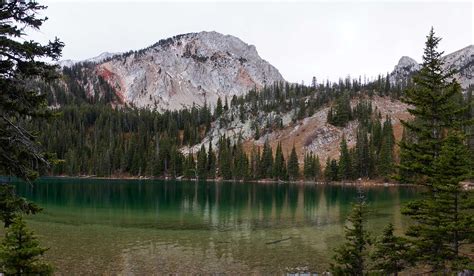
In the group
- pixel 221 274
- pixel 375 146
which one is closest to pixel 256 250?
pixel 221 274

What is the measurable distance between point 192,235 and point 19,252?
32.3m

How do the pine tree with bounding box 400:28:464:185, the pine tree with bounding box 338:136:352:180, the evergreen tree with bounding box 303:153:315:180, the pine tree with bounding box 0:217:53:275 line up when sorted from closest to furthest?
the pine tree with bounding box 0:217:53:275, the pine tree with bounding box 400:28:464:185, the pine tree with bounding box 338:136:352:180, the evergreen tree with bounding box 303:153:315:180

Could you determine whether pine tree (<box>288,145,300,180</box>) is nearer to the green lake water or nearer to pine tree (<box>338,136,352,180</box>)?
pine tree (<box>338,136,352,180</box>)

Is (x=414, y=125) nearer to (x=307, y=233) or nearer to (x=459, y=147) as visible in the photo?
(x=459, y=147)

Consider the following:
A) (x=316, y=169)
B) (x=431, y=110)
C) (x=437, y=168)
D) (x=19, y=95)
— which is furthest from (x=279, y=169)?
(x=19, y=95)

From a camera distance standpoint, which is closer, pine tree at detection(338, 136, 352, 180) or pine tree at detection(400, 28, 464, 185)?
pine tree at detection(400, 28, 464, 185)

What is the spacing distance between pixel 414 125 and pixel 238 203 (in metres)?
59.5

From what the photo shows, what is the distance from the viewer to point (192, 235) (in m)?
46.5

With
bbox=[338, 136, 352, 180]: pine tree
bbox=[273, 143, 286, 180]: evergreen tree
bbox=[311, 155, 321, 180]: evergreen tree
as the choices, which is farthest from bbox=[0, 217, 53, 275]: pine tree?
bbox=[273, 143, 286, 180]: evergreen tree

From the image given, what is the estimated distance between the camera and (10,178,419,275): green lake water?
32531 mm

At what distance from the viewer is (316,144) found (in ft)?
646

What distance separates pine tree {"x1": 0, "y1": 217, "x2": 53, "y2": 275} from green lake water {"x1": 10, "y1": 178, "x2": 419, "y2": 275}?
14168 mm

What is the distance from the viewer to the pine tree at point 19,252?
49.3 ft

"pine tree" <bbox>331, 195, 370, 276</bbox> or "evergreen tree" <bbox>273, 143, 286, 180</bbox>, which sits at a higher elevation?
"evergreen tree" <bbox>273, 143, 286, 180</bbox>
